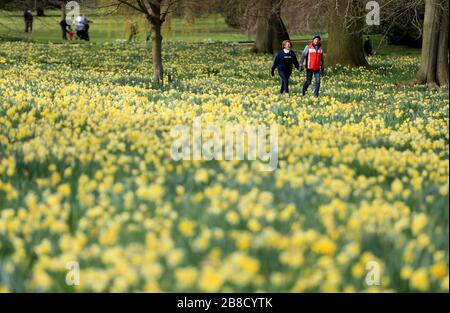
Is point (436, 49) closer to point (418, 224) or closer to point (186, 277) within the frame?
point (418, 224)

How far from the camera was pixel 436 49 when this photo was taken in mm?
19906

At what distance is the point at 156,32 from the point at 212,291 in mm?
17669

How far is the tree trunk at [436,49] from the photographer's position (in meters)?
19.7

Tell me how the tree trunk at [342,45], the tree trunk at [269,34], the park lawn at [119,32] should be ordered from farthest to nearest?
the park lawn at [119,32], the tree trunk at [269,34], the tree trunk at [342,45]

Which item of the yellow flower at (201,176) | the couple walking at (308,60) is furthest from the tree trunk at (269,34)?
the yellow flower at (201,176)

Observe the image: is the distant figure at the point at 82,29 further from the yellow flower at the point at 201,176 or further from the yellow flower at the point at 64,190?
the yellow flower at the point at 64,190

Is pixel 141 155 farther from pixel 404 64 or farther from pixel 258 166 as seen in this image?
pixel 404 64

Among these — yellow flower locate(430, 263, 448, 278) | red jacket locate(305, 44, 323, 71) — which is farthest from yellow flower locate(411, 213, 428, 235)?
red jacket locate(305, 44, 323, 71)

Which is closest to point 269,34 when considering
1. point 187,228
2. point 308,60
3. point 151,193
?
point 308,60

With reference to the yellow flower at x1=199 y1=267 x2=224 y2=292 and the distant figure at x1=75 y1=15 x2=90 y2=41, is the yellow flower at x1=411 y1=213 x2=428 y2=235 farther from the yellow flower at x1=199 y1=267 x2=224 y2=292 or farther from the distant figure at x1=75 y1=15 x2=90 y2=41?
the distant figure at x1=75 y1=15 x2=90 y2=41

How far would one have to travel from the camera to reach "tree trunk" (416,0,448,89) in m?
19.7

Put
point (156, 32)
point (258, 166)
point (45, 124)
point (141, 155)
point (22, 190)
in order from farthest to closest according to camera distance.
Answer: point (156, 32) < point (45, 124) < point (141, 155) < point (258, 166) < point (22, 190)

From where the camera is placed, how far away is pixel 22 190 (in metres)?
5.79
